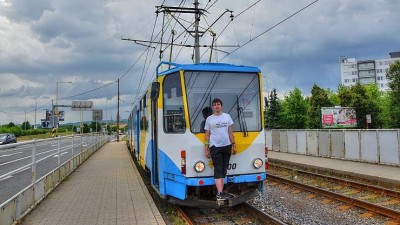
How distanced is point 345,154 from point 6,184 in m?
16.9

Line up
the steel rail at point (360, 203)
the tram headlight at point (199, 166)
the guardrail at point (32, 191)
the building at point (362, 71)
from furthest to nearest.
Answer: the building at point (362, 71) → the steel rail at point (360, 203) → the tram headlight at point (199, 166) → the guardrail at point (32, 191)

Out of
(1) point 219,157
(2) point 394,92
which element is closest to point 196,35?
(1) point 219,157

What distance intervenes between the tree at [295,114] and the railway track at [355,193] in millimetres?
63898

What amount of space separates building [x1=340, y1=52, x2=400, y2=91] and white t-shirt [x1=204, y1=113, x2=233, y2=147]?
475ft

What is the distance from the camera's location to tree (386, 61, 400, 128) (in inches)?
1889

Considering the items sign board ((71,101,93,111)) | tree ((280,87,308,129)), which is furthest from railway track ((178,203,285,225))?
tree ((280,87,308,129))

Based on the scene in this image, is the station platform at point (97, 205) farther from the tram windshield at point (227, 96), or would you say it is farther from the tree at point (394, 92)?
the tree at point (394, 92)

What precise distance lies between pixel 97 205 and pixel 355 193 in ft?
23.8

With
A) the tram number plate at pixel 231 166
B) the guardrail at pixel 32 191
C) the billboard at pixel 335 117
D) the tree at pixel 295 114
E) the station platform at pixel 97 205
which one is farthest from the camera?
the tree at pixel 295 114

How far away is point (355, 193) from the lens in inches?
451

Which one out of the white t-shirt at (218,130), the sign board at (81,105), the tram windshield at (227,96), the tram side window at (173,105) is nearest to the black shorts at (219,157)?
the white t-shirt at (218,130)

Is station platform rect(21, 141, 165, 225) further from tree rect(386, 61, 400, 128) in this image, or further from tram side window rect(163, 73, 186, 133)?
tree rect(386, 61, 400, 128)

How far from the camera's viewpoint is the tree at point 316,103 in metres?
69.2

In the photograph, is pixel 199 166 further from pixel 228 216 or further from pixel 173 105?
pixel 228 216
